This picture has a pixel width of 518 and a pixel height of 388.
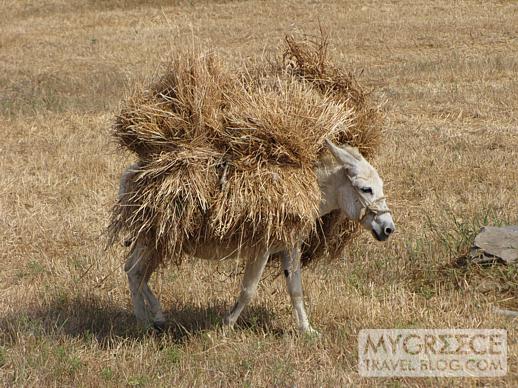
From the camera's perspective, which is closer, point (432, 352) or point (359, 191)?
point (432, 352)

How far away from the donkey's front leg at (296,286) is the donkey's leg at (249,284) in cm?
22

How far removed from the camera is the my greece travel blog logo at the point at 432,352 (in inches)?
211

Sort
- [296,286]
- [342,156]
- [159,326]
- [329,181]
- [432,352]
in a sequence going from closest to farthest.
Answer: [432,352] < [342,156] < [329,181] < [296,286] < [159,326]

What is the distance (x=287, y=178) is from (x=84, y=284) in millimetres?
2769

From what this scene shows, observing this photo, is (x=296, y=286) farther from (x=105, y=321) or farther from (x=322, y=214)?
(x=105, y=321)

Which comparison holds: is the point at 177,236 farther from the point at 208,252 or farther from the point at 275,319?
the point at 275,319

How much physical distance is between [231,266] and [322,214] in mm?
1980

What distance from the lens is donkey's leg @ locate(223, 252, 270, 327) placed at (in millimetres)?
6117

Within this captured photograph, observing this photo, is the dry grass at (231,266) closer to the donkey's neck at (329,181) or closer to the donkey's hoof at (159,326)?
the donkey's hoof at (159,326)

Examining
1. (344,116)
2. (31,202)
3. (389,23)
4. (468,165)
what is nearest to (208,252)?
(344,116)

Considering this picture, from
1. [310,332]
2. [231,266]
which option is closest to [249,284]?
[310,332]

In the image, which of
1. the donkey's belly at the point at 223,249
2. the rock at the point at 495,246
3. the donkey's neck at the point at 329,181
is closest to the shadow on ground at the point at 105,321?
the donkey's belly at the point at 223,249

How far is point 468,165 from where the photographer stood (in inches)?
435

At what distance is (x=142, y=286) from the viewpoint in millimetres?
6453
